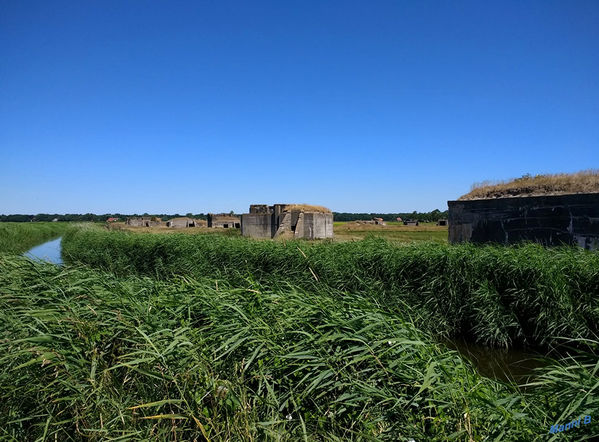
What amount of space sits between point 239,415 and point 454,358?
5.52 feet

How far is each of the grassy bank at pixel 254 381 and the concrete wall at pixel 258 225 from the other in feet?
57.6

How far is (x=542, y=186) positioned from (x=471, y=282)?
14.0 feet

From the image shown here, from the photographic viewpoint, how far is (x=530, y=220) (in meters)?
8.97

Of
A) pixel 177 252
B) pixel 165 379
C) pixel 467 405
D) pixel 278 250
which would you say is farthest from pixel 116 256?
pixel 467 405

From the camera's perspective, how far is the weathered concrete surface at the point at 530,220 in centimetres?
795

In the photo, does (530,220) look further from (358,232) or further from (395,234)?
(358,232)

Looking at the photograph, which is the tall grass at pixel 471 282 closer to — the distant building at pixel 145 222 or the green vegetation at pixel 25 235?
the green vegetation at pixel 25 235

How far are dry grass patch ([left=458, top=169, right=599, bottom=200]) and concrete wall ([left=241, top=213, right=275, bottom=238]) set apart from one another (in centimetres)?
1179

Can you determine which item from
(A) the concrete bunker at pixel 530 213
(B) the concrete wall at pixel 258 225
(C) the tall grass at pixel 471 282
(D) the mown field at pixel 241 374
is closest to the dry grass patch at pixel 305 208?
(B) the concrete wall at pixel 258 225

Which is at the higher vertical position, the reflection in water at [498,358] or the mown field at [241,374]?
the mown field at [241,374]

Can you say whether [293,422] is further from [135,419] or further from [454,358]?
[454,358]

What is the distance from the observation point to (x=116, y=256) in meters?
14.4

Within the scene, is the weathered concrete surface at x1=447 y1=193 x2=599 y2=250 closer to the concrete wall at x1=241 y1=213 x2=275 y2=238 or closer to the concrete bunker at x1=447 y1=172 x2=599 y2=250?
the concrete bunker at x1=447 y1=172 x2=599 y2=250

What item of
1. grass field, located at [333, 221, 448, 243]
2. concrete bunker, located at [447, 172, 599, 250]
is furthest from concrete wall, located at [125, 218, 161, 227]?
concrete bunker, located at [447, 172, 599, 250]
